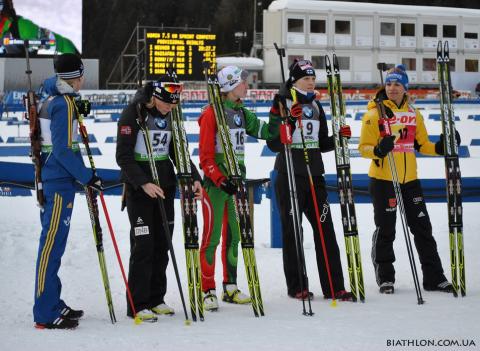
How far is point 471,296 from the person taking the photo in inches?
258

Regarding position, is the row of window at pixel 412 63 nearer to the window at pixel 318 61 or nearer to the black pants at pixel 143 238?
the window at pixel 318 61

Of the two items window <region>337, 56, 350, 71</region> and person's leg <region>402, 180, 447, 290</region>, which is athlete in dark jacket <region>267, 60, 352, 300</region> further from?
window <region>337, 56, 350, 71</region>

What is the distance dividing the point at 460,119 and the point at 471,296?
2075cm

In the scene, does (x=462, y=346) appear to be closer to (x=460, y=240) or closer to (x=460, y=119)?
(x=460, y=240)

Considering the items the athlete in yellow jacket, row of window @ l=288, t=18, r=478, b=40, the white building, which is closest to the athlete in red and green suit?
the athlete in yellow jacket

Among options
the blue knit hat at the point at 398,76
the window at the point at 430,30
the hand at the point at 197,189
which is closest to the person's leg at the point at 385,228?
the blue knit hat at the point at 398,76

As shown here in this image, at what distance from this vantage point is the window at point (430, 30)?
5053 centimetres

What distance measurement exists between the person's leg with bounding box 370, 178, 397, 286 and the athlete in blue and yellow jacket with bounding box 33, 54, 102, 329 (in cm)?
237

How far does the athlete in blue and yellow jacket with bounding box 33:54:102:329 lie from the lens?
553cm

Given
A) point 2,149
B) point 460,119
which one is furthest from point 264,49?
point 2,149

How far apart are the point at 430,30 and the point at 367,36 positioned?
421cm

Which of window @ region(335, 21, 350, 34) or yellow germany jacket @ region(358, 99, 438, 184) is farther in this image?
window @ region(335, 21, 350, 34)

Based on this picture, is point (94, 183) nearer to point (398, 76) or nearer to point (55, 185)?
point (55, 185)

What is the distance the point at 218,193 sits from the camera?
6387 millimetres
